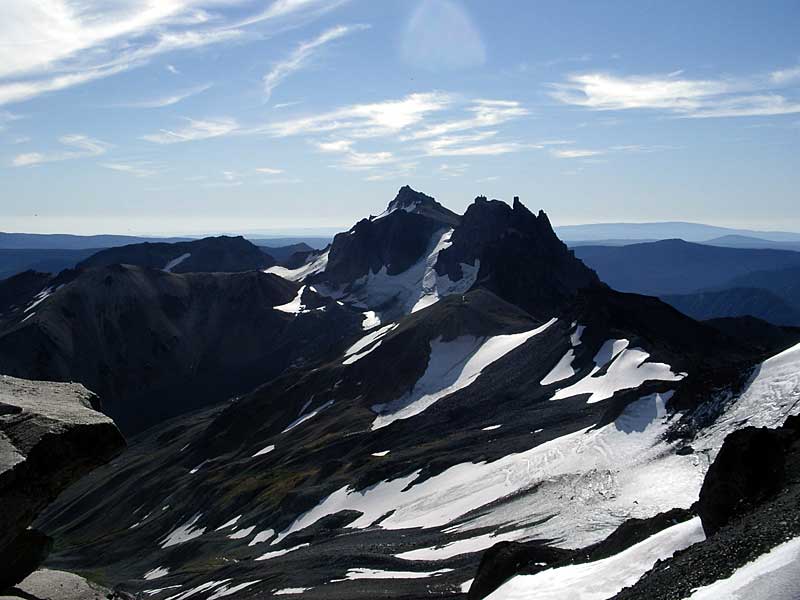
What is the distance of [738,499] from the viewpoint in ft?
75.7

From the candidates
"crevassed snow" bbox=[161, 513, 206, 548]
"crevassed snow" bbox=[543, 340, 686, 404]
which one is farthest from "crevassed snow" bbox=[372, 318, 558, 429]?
"crevassed snow" bbox=[161, 513, 206, 548]

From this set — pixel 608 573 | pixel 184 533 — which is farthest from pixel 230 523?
pixel 608 573

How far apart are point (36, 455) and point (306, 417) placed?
344ft

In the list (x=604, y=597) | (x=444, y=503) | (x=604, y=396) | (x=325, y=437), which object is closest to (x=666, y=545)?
(x=604, y=597)

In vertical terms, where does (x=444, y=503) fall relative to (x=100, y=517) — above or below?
above

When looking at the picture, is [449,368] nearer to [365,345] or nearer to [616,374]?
[365,345]

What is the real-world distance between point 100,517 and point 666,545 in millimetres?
105714

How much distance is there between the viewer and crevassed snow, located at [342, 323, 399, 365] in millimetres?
132250

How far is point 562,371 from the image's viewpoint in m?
87.4

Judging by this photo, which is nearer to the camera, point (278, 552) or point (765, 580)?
point (765, 580)

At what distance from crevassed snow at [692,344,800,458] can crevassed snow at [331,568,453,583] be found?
18598 millimetres

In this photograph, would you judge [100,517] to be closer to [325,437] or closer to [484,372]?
[325,437]

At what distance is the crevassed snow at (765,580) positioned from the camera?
1412 cm

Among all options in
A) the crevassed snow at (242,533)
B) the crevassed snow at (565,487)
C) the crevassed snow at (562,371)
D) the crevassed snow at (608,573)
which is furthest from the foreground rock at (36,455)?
the crevassed snow at (562,371)
